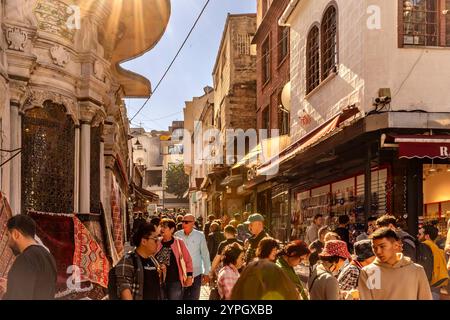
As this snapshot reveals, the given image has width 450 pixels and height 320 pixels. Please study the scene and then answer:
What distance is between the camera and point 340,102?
14.7m

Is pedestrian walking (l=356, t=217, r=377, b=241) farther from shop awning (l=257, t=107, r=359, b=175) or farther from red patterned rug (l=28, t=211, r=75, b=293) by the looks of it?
red patterned rug (l=28, t=211, r=75, b=293)

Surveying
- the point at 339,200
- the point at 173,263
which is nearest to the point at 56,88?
the point at 173,263

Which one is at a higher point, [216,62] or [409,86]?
[216,62]

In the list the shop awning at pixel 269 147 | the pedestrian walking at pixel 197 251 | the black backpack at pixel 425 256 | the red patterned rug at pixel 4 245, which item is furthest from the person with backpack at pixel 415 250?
the shop awning at pixel 269 147

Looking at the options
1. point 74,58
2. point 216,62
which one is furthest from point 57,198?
point 216,62

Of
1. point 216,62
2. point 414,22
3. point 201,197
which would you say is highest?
point 216,62

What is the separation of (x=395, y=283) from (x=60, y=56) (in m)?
6.62

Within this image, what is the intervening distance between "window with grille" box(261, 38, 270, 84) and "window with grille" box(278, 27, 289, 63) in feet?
7.24

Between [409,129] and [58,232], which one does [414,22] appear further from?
[58,232]

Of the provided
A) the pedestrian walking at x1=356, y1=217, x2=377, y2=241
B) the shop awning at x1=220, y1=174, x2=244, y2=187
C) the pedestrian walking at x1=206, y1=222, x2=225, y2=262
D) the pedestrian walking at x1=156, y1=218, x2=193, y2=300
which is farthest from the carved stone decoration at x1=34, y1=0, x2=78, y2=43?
the shop awning at x1=220, y1=174, x2=244, y2=187

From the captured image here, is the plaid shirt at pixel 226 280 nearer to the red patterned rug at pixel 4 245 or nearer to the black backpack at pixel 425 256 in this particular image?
the red patterned rug at pixel 4 245
